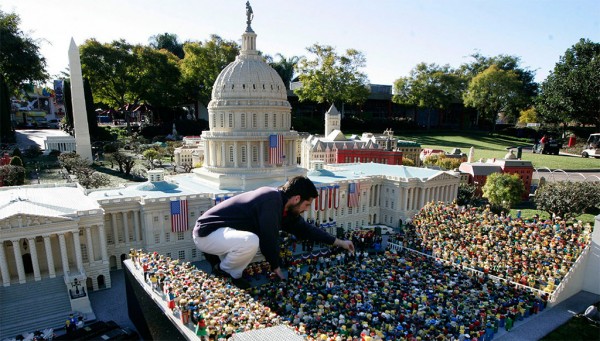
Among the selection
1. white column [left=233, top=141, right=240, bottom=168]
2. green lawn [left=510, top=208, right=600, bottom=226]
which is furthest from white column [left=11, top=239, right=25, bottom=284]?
green lawn [left=510, top=208, right=600, bottom=226]

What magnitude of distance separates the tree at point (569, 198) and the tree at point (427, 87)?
58.7 meters

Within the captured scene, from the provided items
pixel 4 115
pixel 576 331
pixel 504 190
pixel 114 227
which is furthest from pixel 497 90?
pixel 4 115

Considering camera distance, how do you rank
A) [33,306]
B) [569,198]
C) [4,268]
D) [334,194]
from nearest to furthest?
[33,306]
[4,268]
[569,198]
[334,194]

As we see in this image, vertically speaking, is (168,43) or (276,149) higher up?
(168,43)

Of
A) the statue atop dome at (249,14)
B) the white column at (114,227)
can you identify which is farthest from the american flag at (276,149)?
the white column at (114,227)

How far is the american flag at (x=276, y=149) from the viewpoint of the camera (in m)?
38.6

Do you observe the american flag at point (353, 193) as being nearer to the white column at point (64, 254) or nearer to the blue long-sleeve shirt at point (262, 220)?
the white column at point (64, 254)

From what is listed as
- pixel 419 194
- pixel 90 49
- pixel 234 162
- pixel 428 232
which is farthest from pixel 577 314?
pixel 90 49

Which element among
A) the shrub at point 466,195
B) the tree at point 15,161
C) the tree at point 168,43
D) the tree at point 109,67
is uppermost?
the tree at point 168,43

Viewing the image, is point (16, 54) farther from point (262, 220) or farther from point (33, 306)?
point (262, 220)

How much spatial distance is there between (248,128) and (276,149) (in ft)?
12.1

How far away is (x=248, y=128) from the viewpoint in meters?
39.3

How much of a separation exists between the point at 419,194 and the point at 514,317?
22.4 meters

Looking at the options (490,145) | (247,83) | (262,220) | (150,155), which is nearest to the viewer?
(262,220)
